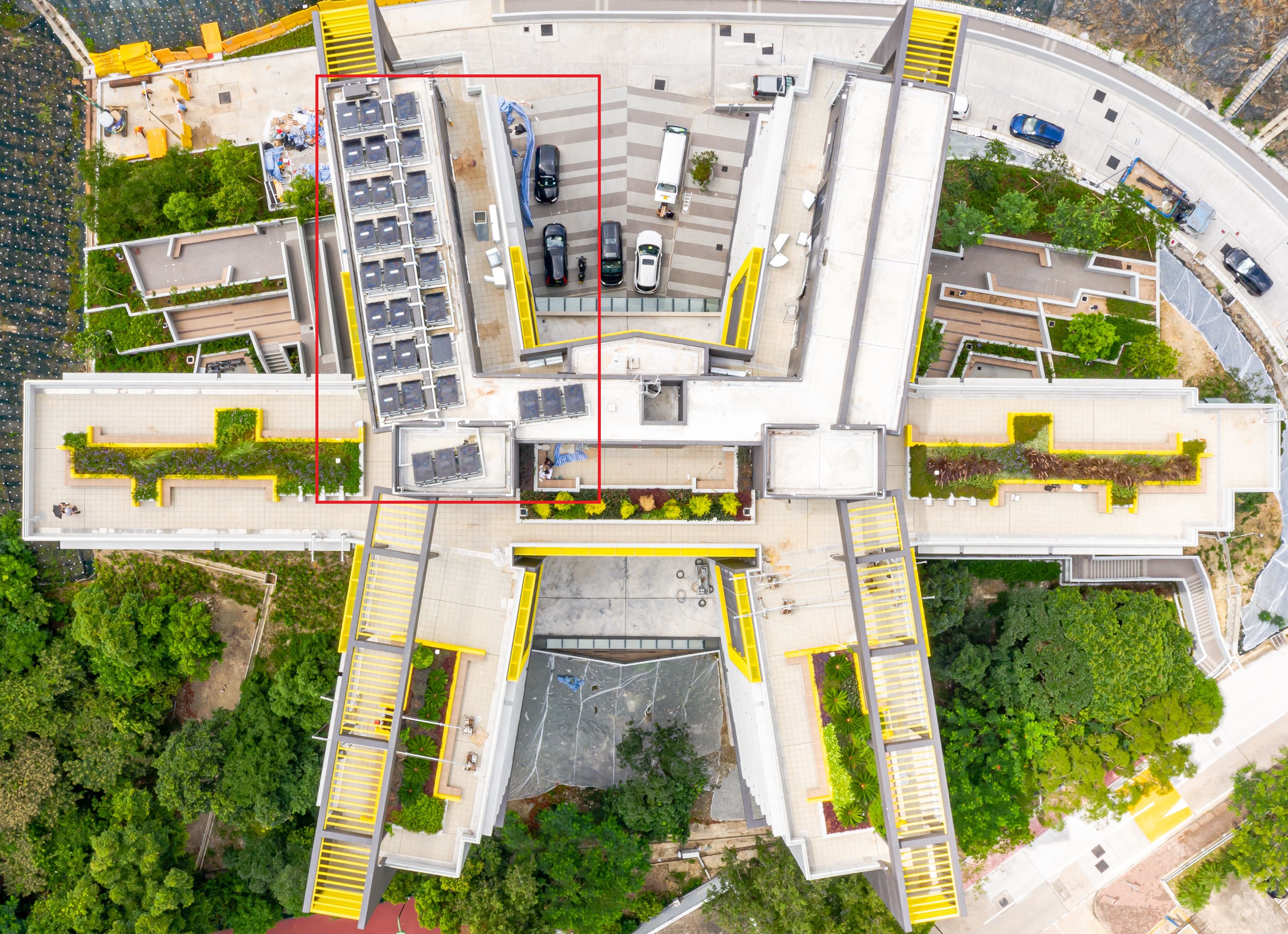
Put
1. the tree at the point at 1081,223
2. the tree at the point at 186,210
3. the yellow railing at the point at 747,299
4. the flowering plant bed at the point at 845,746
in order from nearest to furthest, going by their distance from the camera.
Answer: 1. the flowering plant bed at the point at 845,746
2. the yellow railing at the point at 747,299
3. the tree at the point at 1081,223
4. the tree at the point at 186,210

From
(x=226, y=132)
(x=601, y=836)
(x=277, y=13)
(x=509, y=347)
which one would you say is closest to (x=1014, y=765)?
(x=601, y=836)

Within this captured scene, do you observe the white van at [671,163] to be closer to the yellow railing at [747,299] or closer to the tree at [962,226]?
the yellow railing at [747,299]

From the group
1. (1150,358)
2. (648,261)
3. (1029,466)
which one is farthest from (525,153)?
(1150,358)

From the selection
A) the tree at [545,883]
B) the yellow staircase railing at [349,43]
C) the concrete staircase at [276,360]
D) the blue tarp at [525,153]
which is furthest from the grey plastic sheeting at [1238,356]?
the concrete staircase at [276,360]

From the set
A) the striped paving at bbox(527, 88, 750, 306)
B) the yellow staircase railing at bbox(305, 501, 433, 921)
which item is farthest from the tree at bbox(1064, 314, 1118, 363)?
the yellow staircase railing at bbox(305, 501, 433, 921)

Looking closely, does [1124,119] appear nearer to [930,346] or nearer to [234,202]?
[930,346]

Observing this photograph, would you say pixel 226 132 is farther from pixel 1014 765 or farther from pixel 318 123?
pixel 1014 765

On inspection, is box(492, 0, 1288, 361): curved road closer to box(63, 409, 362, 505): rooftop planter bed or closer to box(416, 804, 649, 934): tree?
box(63, 409, 362, 505): rooftop planter bed
